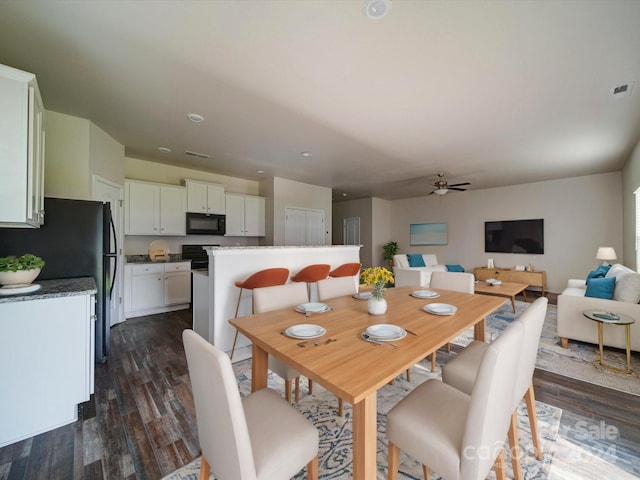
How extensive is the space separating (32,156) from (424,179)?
6.06 metres

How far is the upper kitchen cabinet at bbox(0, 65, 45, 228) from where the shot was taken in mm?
1633

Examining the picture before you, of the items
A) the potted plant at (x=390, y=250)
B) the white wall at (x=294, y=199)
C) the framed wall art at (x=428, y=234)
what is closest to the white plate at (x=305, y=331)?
the white wall at (x=294, y=199)

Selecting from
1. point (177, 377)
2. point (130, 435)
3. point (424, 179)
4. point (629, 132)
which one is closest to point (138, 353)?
point (177, 377)

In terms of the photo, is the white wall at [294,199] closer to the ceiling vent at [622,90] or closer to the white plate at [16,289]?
the white plate at [16,289]

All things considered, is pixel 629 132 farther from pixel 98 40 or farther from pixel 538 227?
pixel 98 40

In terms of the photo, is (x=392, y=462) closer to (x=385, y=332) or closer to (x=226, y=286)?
(x=385, y=332)

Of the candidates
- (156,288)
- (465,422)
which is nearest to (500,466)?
(465,422)

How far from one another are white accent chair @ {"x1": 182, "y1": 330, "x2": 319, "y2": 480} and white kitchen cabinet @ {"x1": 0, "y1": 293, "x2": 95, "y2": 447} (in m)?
1.43

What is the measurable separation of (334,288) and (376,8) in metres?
1.96

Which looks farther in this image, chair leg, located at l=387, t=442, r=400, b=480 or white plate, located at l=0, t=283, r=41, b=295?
white plate, located at l=0, t=283, r=41, b=295

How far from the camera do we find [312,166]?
4883mm

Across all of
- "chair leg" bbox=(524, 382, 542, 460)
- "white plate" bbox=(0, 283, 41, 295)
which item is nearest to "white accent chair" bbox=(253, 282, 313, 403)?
"chair leg" bbox=(524, 382, 542, 460)

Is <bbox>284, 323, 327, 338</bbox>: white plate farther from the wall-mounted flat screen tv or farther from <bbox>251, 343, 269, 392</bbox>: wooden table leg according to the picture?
the wall-mounted flat screen tv

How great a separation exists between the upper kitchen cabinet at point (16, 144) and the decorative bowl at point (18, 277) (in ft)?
1.18
